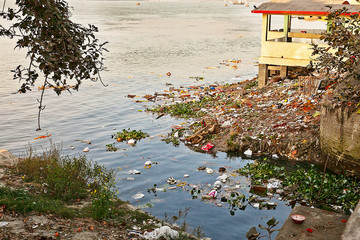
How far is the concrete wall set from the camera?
8.16m

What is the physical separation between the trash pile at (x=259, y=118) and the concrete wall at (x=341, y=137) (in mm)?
675

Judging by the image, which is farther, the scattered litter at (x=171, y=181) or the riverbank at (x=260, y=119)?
the riverbank at (x=260, y=119)

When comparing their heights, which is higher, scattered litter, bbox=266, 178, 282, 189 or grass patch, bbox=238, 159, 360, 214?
grass patch, bbox=238, 159, 360, 214

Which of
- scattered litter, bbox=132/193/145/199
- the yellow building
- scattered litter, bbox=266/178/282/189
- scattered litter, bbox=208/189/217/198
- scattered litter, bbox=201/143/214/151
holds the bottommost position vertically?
scattered litter, bbox=132/193/145/199

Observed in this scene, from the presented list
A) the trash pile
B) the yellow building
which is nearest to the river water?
the trash pile

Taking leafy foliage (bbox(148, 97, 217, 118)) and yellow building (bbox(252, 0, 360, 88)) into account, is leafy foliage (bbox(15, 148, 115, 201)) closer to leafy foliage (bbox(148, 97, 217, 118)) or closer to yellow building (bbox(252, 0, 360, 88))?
leafy foliage (bbox(148, 97, 217, 118))

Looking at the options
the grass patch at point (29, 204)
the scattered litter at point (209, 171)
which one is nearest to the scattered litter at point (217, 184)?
the scattered litter at point (209, 171)

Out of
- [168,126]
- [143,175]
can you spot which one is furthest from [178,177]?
[168,126]

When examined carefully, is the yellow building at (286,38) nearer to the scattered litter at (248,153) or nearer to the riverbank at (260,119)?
the riverbank at (260,119)

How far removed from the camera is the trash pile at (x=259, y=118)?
387 inches

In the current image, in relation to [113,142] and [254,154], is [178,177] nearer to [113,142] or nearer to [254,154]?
[254,154]

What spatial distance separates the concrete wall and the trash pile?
2.21 feet

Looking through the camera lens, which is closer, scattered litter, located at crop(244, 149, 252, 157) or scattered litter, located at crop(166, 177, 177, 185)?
scattered litter, located at crop(166, 177, 177, 185)

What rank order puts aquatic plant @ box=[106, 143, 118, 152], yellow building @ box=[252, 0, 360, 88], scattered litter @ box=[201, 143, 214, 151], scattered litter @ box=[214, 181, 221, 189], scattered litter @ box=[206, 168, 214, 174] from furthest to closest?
yellow building @ box=[252, 0, 360, 88], aquatic plant @ box=[106, 143, 118, 152], scattered litter @ box=[201, 143, 214, 151], scattered litter @ box=[206, 168, 214, 174], scattered litter @ box=[214, 181, 221, 189]
